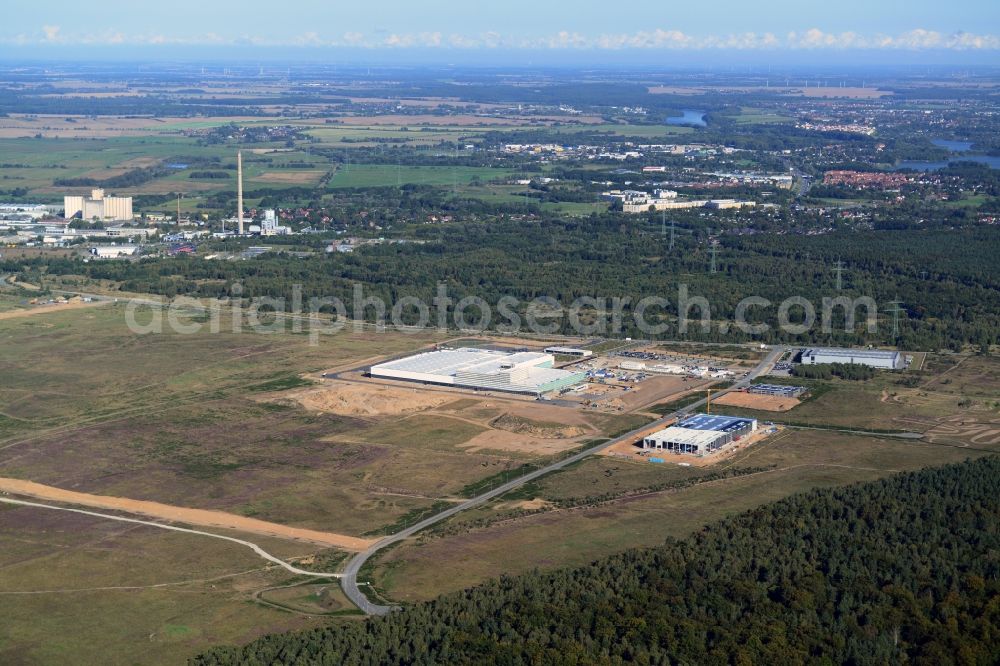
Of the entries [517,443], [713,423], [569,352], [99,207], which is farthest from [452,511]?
[99,207]

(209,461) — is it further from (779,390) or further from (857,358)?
(857,358)

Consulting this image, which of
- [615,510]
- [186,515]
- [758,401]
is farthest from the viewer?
[758,401]

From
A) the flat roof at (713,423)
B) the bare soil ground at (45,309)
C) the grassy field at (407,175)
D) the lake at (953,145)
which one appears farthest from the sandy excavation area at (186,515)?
the lake at (953,145)

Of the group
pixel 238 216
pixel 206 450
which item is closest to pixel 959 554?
pixel 206 450

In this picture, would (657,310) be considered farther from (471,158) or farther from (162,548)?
(471,158)

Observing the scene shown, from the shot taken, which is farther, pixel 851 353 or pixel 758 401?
pixel 851 353

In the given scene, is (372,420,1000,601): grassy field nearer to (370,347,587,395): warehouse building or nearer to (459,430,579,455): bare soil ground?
(459,430,579,455): bare soil ground
